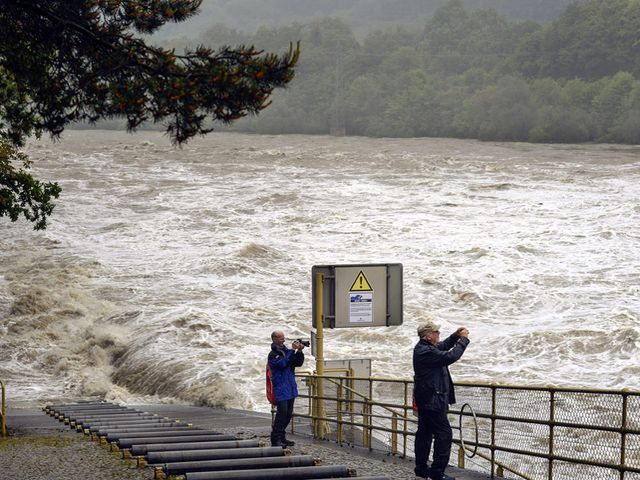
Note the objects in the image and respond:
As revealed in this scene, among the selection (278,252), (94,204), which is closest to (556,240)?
(278,252)

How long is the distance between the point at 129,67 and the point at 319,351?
16.3 feet

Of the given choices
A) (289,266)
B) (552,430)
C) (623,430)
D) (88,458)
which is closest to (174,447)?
(88,458)

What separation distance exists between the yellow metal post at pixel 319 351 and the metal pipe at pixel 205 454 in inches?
188

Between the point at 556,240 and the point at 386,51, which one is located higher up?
the point at 386,51

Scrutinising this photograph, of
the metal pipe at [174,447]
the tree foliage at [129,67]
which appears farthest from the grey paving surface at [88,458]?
the tree foliage at [129,67]

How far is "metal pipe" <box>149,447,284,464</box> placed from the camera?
859 cm

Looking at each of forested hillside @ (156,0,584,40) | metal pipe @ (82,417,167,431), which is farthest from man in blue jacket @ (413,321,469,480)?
forested hillside @ (156,0,584,40)

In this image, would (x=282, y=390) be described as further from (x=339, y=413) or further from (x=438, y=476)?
(x=438, y=476)

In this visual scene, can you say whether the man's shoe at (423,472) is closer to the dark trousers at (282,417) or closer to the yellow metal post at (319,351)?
the dark trousers at (282,417)

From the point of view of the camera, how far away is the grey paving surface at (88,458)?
9781 millimetres

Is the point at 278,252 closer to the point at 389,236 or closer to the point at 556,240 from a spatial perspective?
the point at 389,236

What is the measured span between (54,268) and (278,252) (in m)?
9.36

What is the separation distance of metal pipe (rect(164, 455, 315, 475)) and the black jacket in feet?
4.53

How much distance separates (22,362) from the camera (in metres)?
32.3
